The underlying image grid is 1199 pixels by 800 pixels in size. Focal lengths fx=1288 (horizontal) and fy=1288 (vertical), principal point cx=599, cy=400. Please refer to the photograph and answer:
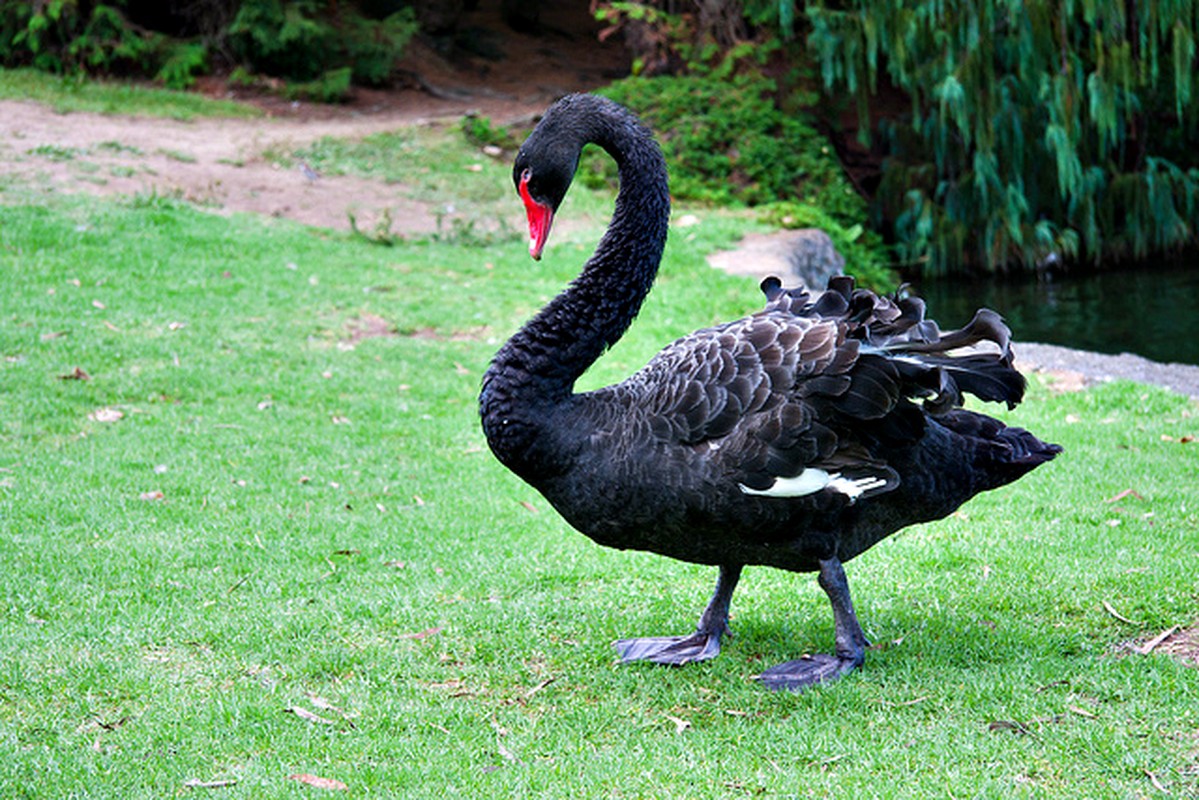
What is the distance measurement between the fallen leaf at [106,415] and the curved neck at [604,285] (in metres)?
3.82

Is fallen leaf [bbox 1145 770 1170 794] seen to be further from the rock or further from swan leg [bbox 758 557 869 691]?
the rock

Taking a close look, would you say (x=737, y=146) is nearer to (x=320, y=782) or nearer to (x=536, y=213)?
(x=536, y=213)

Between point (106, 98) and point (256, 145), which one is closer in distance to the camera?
point (256, 145)

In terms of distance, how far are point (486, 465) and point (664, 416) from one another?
9.88 feet

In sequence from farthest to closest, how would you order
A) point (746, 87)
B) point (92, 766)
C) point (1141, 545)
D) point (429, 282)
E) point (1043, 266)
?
point (746, 87) < point (1043, 266) < point (429, 282) < point (1141, 545) < point (92, 766)

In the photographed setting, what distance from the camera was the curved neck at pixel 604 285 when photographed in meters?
3.72

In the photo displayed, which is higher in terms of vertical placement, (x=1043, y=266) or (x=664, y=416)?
(x=664, y=416)

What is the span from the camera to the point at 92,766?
10.5ft

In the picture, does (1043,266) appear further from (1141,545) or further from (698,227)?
(1141,545)

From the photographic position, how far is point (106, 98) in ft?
50.8

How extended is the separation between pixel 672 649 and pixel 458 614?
2.61 ft

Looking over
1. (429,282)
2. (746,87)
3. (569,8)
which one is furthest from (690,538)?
(569,8)

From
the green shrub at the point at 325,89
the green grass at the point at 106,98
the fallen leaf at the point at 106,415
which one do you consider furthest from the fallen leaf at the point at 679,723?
the green shrub at the point at 325,89

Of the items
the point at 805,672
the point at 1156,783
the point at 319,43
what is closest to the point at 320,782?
the point at 805,672
